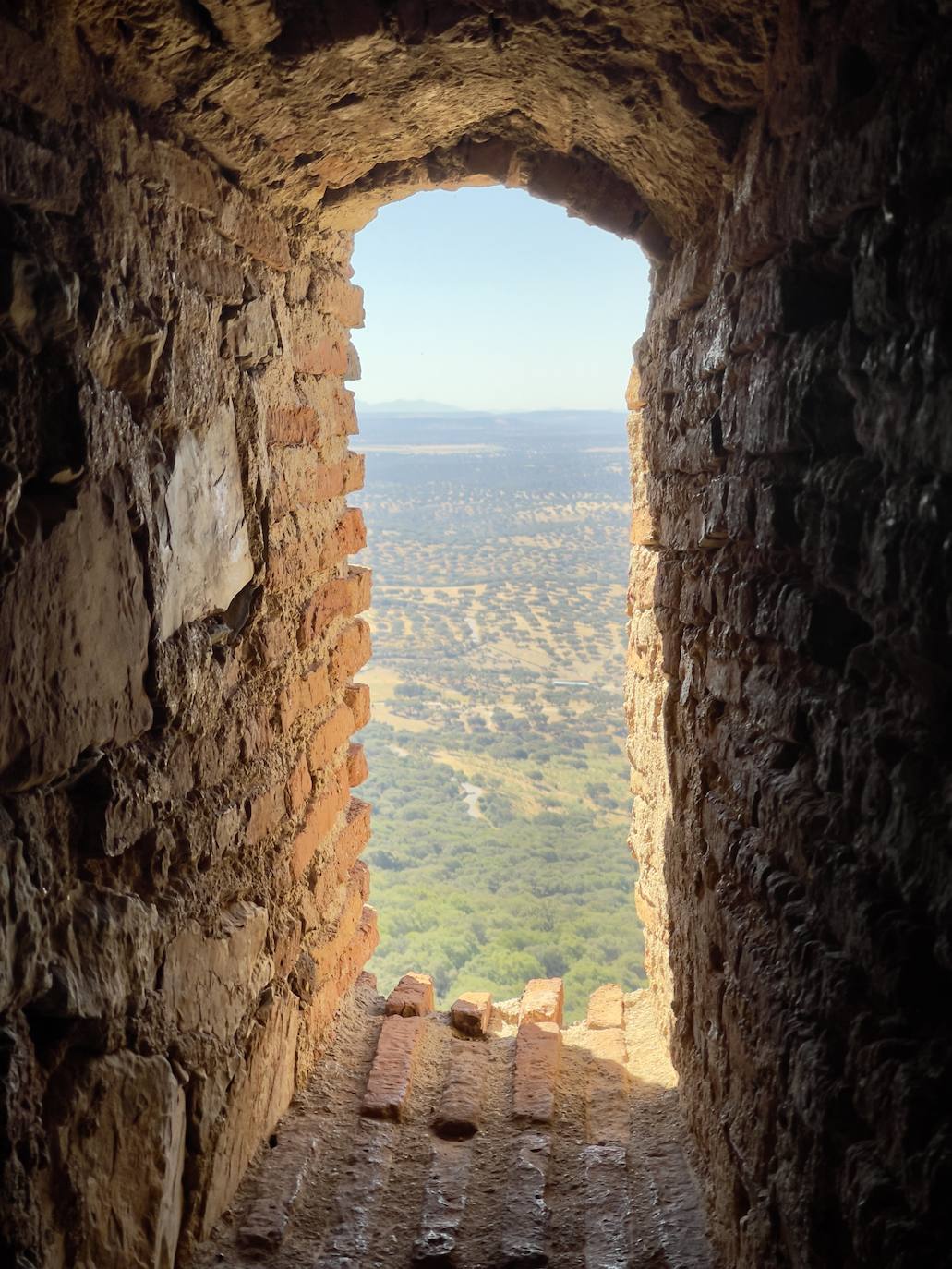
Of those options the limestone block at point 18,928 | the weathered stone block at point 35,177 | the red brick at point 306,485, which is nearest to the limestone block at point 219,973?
the limestone block at point 18,928

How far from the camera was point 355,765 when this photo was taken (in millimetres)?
3059

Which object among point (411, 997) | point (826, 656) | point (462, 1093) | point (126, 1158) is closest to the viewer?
point (826, 656)

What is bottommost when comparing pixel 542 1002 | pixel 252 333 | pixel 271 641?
pixel 542 1002

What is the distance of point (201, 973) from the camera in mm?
1827

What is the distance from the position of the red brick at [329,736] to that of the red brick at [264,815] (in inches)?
10.6

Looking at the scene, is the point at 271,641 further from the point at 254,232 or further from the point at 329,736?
the point at 254,232

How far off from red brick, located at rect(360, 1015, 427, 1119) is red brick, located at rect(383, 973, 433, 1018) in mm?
61

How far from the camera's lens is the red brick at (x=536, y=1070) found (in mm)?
2367

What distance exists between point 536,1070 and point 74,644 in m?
1.72

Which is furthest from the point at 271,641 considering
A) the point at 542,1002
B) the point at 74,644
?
the point at 542,1002

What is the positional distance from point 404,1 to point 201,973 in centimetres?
163

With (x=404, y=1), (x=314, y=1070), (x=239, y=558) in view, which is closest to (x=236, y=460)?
(x=239, y=558)

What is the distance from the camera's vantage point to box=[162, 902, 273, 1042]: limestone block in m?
1.74

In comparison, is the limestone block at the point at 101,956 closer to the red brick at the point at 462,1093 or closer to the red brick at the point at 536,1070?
the red brick at the point at 462,1093
